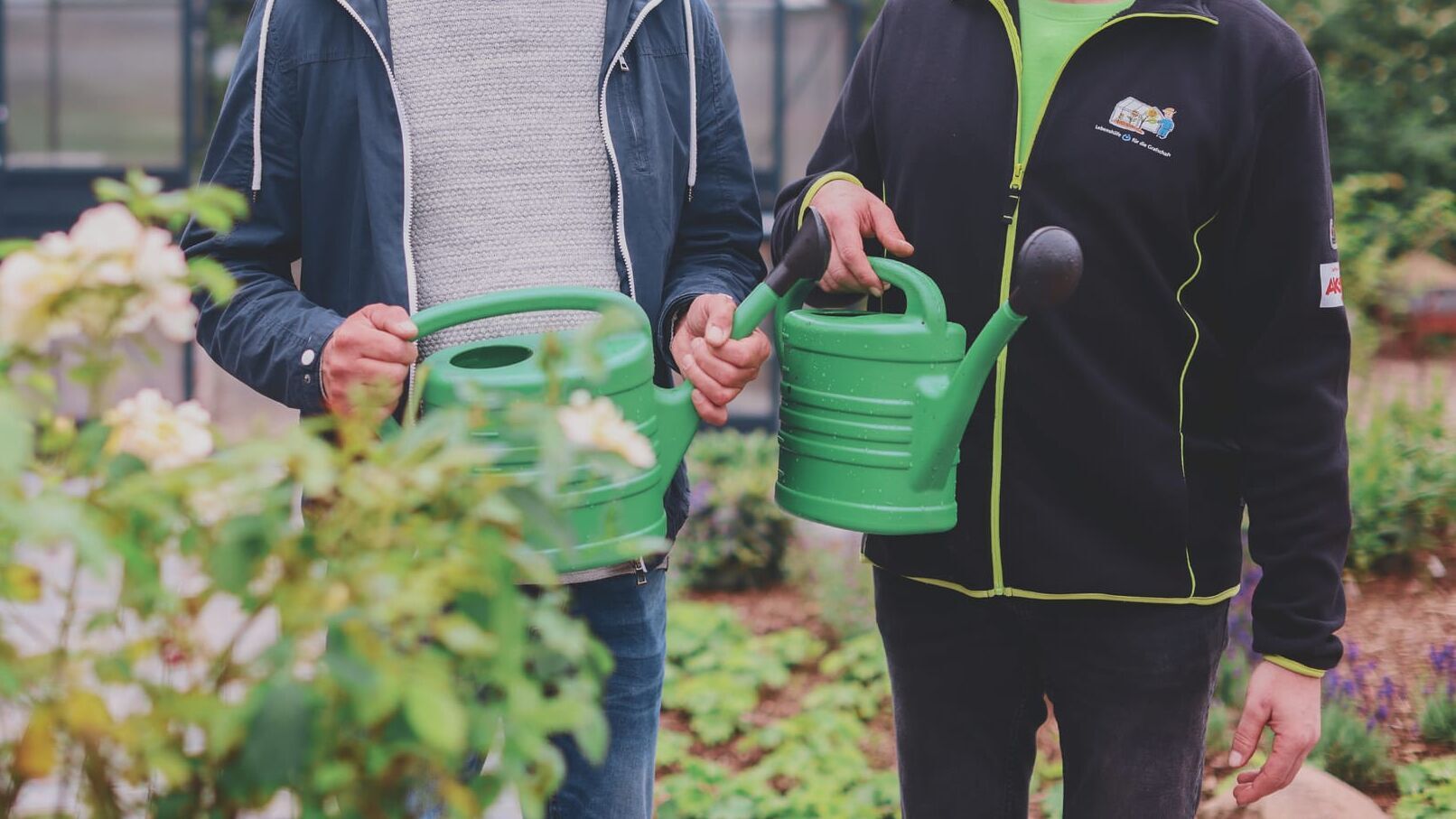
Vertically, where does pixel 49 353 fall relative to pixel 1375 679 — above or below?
above

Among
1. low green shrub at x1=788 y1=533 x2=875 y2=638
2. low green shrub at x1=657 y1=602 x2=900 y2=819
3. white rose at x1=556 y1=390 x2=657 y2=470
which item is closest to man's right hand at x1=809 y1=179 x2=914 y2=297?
white rose at x1=556 y1=390 x2=657 y2=470

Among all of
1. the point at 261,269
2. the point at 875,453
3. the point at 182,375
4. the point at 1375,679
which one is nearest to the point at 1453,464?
the point at 1375,679

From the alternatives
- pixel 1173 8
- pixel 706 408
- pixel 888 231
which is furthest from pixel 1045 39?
pixel 706 408

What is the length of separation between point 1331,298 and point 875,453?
571 millimetres

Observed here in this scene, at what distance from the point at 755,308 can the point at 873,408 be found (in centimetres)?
18

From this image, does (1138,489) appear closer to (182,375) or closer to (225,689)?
(225,689)

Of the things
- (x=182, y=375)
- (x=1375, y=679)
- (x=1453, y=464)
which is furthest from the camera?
(x=182, y=375)

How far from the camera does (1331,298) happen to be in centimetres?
173

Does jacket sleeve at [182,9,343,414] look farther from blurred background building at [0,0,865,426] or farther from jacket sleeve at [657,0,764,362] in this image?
blurred background building at [0,0,865,426]

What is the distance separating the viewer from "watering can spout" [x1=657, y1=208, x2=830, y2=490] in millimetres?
1651

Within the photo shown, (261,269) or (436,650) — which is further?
(261,269)

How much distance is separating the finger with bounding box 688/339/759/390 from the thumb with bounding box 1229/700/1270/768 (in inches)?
28.8

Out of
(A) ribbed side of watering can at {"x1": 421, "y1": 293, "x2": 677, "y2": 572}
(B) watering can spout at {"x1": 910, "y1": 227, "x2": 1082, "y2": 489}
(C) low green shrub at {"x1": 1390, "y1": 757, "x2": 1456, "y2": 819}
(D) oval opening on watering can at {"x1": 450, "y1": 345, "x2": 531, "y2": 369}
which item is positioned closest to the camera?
(A) ribbed side of watering can at {"x1": 421, "y1": 293, "x2": 677, "y2": 572}

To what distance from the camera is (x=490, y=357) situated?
5.46 feet
